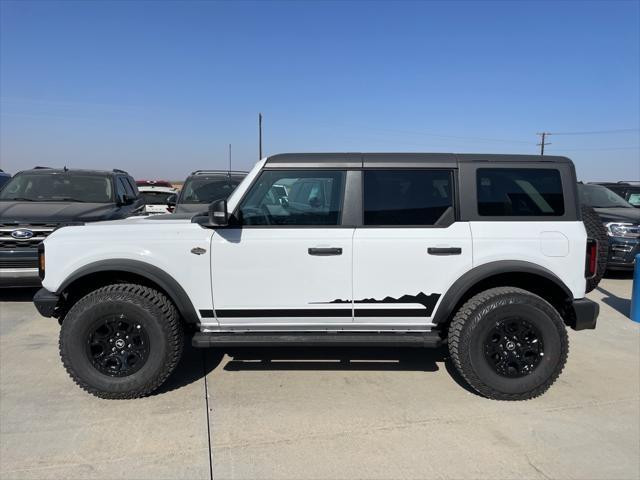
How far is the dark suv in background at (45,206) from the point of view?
581 centimetres

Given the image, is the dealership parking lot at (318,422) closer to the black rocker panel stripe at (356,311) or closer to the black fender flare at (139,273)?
the black rocker panel stripe at (356,311)

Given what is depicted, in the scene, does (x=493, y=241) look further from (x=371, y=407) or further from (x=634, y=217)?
(x=634, y=217)

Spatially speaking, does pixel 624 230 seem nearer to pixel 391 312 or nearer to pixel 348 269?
pixel 391 312

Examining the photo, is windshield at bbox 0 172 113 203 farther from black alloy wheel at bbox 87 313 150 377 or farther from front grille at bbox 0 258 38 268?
black alloy wheel at bbox 87 313 150 377

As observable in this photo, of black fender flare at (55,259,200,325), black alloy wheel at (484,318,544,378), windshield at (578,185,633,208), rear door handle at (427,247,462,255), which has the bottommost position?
black alloy wheel at (484,318,544,378)

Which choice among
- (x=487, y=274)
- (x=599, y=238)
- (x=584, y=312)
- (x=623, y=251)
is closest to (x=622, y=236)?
(x=623, y=251)

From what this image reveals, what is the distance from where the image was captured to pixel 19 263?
5.81m

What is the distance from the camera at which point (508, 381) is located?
11.7ft

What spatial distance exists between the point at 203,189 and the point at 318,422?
6497 mm

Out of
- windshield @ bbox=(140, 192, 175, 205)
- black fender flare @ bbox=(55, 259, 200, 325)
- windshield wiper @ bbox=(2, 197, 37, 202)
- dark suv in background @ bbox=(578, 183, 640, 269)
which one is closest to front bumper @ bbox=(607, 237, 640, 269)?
dark suv in background @ bbox=(578, 183, 640, 269)

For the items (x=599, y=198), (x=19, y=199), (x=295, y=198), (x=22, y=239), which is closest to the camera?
(x=295, y=198)

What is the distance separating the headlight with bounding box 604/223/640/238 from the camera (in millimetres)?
7844

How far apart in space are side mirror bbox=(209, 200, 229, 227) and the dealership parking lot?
53.8 inches

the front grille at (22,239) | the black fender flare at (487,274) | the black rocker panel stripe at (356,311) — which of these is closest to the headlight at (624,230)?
the black fender flare at (487,274)
